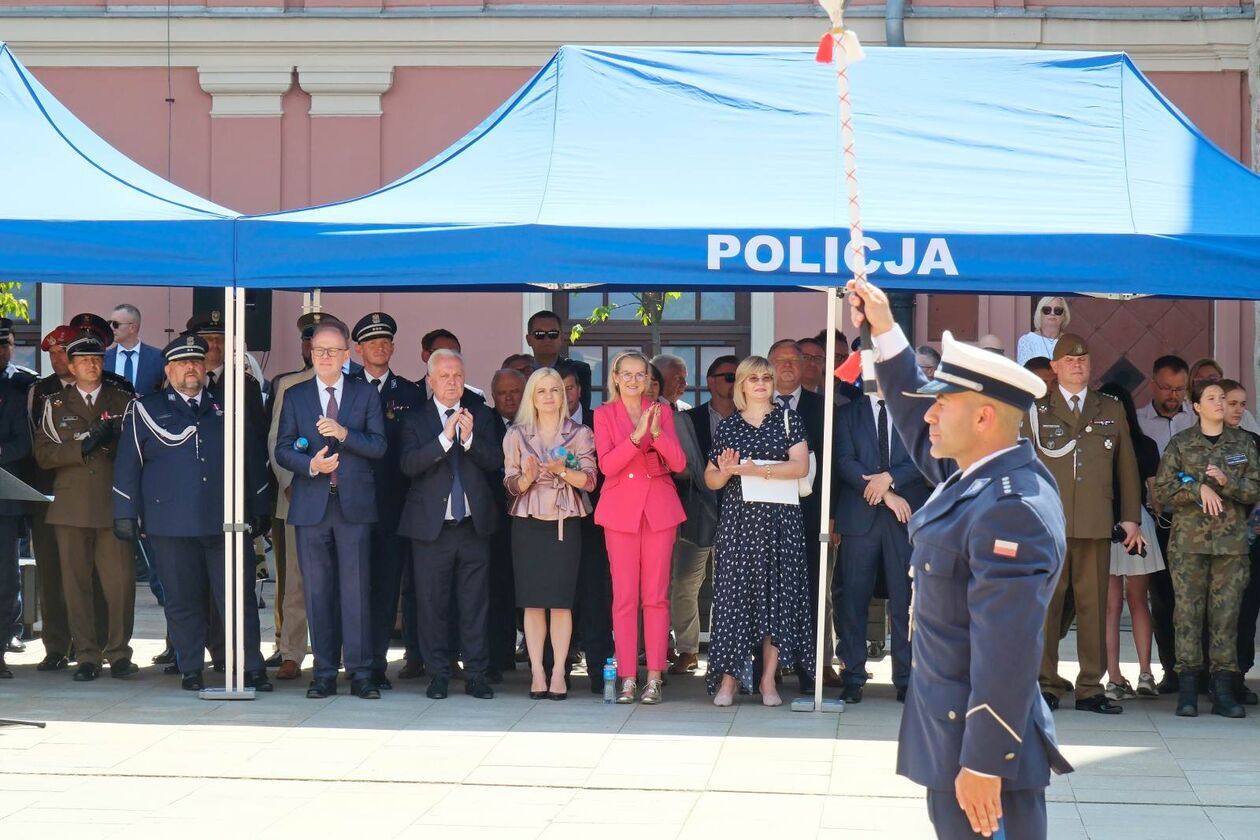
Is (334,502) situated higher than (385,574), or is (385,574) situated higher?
(334,502)

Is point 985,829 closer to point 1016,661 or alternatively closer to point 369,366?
point 1016,661

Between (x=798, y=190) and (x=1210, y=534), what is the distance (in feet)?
8.51

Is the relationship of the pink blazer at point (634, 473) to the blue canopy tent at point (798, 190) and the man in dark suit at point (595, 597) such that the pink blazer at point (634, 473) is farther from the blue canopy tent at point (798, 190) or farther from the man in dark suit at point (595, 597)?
the blue canopy tent at point (798, 190)

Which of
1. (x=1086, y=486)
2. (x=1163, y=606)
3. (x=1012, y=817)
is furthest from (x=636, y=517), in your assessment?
(x=1012, y=817)

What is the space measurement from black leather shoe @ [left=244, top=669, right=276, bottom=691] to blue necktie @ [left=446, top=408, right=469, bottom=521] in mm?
1300

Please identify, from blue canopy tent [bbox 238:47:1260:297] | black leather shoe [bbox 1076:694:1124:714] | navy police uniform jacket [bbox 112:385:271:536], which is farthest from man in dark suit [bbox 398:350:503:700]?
black leather shoe [bbox 1076:694:1124:714]

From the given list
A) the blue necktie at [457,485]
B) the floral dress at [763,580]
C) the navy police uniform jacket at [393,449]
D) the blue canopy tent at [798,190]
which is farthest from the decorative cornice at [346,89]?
the floral dress at [763,580]

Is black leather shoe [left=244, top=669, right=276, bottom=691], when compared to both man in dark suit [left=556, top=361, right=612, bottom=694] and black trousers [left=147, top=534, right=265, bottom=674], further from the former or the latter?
man in dark suit [left=556, top=361, right=612, bottom=694]

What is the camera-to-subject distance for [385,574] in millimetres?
9133

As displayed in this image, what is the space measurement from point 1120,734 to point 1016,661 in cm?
446

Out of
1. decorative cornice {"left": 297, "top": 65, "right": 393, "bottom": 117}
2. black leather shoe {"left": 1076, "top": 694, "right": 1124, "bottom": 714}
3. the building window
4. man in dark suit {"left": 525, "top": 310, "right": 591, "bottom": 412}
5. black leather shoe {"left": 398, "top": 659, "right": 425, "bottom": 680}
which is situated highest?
decorative cornice {"left": 297, "top": 65, "right": 393, "bottom": 117}

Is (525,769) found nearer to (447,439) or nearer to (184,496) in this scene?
(447,439)

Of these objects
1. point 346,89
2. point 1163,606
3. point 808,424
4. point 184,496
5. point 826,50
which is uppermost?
point 346,89

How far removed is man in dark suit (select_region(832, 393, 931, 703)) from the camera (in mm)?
8641
